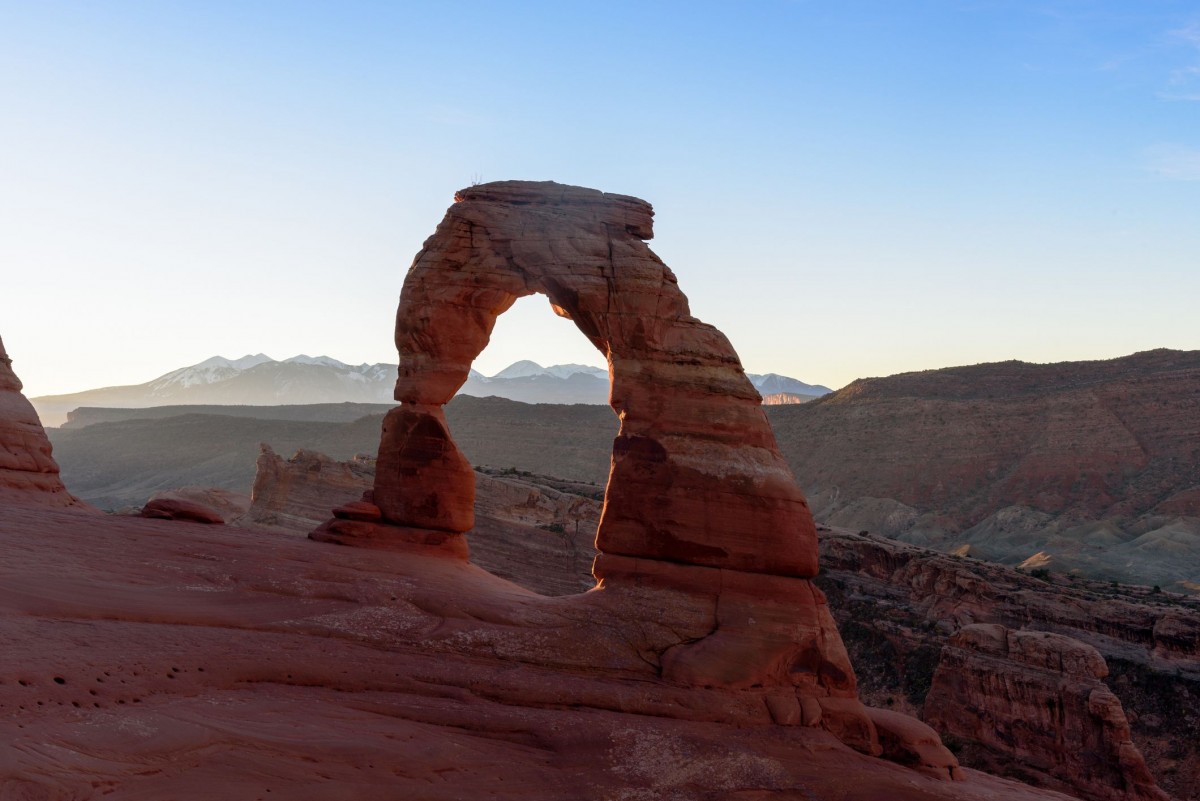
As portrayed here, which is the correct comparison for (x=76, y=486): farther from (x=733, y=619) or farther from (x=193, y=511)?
(x=733, y=619)

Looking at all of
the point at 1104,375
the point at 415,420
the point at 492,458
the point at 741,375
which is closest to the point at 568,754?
the point at 741,375

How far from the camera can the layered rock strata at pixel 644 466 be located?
17.3 metres

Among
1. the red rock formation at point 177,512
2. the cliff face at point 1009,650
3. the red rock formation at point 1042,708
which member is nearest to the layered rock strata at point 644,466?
the red rock formation at point 177,512

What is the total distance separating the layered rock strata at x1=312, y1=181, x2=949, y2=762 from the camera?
17.3 m

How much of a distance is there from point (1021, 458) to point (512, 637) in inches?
2882

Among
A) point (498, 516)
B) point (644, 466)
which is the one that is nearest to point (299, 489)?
point (498, 516)

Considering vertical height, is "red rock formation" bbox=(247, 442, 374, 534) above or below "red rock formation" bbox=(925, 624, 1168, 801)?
above

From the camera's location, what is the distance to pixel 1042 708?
25.4 metres

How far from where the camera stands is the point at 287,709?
1382 cm

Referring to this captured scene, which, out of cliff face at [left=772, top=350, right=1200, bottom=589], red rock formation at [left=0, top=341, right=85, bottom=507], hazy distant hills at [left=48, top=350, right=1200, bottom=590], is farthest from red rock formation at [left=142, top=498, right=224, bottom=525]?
cliff face at [left=772, top=350, right=1200, bottom=589]

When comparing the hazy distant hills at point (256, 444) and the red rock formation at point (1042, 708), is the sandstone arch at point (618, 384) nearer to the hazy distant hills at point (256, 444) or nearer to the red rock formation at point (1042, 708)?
the red rock formation at point (1042, 708)

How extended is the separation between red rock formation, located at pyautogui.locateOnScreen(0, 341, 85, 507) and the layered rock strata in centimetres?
840

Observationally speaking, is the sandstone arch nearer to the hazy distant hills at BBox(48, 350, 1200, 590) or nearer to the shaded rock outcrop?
the shaded rock outcrop

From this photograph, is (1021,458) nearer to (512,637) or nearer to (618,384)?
(618,384)
